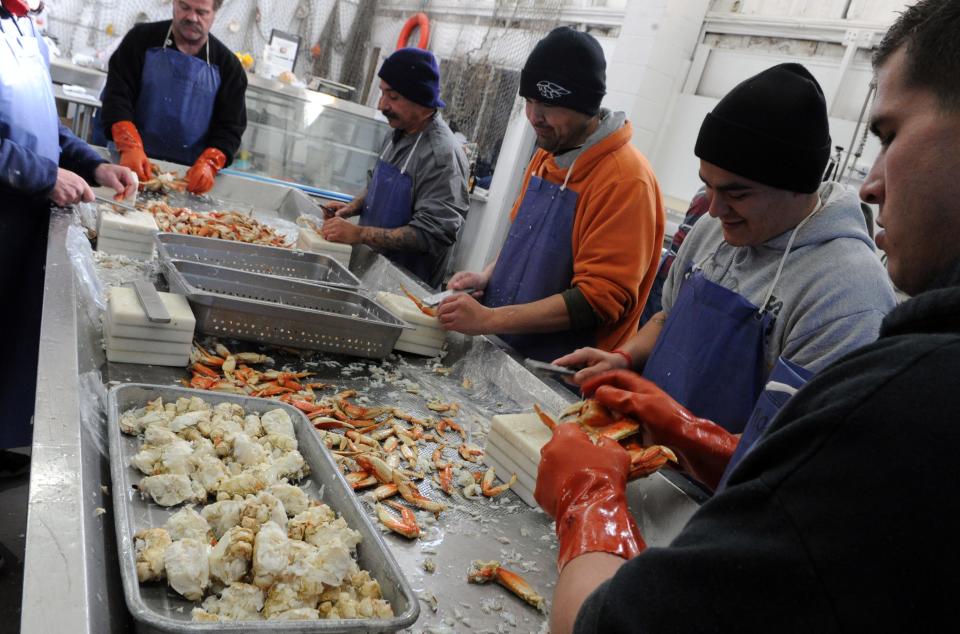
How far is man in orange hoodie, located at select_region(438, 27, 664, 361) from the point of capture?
2457 mm

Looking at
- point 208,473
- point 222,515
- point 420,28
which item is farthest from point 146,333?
point 420,28

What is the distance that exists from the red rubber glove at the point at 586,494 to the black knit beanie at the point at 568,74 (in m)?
1.48

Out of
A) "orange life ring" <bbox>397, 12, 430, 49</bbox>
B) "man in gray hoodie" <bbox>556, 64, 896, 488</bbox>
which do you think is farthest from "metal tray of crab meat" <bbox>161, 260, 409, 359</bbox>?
"orange life ring" <bbox>397, 12, 430, 49</bbox>

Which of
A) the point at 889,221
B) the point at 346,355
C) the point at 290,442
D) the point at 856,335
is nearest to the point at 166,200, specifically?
the point at 346,355

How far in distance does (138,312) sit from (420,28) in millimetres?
8902

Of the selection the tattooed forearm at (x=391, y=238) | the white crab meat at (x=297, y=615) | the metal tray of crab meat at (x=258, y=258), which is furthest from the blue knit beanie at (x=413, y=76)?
the white crab meat at (x=297, y=615)

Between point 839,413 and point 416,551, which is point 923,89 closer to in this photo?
point 839,413

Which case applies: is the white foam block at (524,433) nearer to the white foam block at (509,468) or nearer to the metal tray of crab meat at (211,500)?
the white foam block at (509,468)

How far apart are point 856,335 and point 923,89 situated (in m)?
0.95

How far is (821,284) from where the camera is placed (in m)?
1.70

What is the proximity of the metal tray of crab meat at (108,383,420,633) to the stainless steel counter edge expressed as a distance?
39 mm

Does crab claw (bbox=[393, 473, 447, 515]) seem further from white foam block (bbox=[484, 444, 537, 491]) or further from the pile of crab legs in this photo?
white foam block (bbox=[484, 444, 537, 491])

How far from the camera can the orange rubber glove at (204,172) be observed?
164 inches

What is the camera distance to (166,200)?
3914 millimetres
